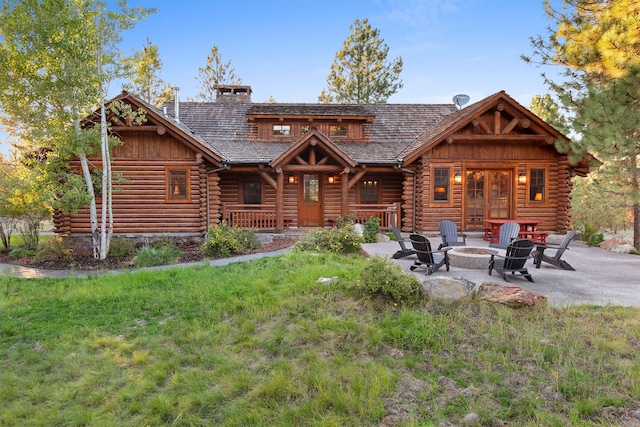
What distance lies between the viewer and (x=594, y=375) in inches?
144

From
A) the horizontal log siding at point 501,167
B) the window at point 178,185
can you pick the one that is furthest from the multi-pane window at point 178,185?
the horizontal log siding at point 501,167

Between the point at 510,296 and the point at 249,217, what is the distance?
10.5 metres

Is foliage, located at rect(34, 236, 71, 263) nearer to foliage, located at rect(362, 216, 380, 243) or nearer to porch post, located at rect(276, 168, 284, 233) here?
porch post, located at rect(276, 168, 284, 233)

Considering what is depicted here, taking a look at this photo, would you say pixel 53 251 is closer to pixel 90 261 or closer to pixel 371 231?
pixel 90 261

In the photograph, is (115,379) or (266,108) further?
(266,108)

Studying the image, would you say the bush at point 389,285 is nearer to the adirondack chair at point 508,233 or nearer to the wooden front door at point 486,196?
the adirondack chair at point 508,233

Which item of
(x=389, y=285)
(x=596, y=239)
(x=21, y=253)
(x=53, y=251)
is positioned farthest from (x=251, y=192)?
(x=596, y=239)

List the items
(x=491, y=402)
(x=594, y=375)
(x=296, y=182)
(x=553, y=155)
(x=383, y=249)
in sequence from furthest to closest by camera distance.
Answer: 1. (x=296, y=182)
2. (x=553, y=155)
3. (x=383, y=249)
4. (x=594, y=375)
5. (x=491, y=402)

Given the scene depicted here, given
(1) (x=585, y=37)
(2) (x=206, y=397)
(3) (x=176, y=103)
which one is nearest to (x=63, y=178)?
(3) (x=176, y=103)

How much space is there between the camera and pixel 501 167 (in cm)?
1422

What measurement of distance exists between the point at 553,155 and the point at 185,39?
58.9 ft

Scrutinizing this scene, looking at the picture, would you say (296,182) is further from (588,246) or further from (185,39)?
(588,246)

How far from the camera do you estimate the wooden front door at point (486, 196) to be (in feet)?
47.2

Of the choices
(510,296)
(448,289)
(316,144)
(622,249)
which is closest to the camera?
(510,296)
